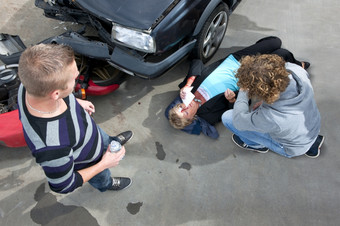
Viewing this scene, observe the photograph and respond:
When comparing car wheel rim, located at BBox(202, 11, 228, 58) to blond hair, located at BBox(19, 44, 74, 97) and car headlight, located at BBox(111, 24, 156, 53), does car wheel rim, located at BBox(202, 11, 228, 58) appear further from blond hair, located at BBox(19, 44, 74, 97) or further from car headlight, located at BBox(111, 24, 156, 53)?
blond hair, located at BBox(19, 44, 74, 97)

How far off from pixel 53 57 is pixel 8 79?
190 centimetres

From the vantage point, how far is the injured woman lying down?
8.94 ft

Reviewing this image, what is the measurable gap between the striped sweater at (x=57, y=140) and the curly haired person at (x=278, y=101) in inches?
53.8

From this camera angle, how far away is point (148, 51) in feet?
8.08

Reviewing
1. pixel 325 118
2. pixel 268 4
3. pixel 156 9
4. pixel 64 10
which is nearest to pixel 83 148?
pixel 156 9

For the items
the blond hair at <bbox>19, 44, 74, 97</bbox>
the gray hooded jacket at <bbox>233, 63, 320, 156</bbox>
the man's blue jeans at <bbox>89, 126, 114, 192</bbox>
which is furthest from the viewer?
the man's blue jeans at <bbox>89, 126, 114, 192</bbox>

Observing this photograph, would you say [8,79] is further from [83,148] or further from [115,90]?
[83,148]

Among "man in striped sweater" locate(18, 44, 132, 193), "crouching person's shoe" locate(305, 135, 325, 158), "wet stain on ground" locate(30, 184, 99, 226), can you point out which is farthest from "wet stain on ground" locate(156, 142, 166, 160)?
"crouching person's shoe" locate(305, 135, 325, 158)

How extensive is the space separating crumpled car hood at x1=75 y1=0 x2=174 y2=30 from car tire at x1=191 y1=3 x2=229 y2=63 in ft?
2.05

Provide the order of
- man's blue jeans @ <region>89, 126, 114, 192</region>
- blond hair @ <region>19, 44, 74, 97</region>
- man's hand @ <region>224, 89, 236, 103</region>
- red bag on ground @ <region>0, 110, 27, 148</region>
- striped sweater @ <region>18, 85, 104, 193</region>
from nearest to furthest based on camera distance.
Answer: blond hair @ <region>19, 44, 74, 97</region> < striped sweater @ <region>18, 85, 104, 193</region> < man's blue jeans @ <region>89, 126, 114, 192</region> < red bag on ground @ <region>0, 110, 27, 148</region> < man's hand @ <region>224, 89, 236, 103</region>

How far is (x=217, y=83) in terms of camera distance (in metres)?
2.73

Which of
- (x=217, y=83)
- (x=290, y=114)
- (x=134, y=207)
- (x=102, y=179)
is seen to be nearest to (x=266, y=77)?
(x=290, y=114)

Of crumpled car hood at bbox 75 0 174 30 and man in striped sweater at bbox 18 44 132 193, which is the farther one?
crumpled car hood at bbox 75 0 174 30

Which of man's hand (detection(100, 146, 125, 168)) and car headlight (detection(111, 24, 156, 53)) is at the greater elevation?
car headlight (detection(111, 24, 156, 53))
